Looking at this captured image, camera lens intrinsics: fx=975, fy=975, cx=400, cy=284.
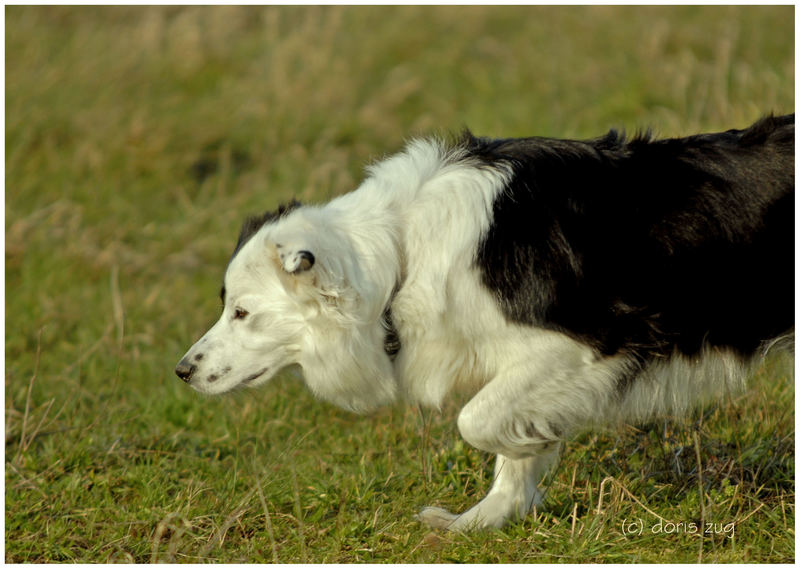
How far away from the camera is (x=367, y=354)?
3.69 meters

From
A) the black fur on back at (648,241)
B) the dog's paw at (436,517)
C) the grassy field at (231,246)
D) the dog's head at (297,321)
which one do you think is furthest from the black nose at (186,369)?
the black fur on back at (648,241)

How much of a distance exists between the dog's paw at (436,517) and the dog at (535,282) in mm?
380

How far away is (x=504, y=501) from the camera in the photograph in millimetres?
3967

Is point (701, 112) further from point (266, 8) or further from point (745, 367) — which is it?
point (266, 8)

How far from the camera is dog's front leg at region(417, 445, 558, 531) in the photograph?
3930 millimetres

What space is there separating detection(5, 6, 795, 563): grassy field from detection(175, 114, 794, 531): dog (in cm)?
44

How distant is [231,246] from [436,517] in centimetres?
358

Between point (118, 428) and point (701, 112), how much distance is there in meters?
5.20

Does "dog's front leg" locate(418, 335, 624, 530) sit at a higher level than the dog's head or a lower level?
lower

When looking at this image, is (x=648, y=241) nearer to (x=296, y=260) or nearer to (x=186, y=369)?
(x=296, y=260)

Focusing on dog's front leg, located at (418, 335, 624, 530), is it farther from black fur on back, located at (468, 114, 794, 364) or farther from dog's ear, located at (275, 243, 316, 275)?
dog's ear, located at (275, 243, 316, 275)

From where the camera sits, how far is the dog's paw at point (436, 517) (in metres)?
3.95

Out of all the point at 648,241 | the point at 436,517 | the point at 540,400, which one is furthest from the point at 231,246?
the point at 648,241

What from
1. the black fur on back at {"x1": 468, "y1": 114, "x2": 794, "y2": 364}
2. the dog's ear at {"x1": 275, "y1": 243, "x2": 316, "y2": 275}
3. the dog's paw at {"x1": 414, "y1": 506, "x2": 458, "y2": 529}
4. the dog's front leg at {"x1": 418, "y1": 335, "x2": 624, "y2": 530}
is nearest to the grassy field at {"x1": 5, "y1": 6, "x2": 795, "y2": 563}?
the dog's paw at {"x1": 414, "y1": 506, "x2": 458, "y2": 529}
